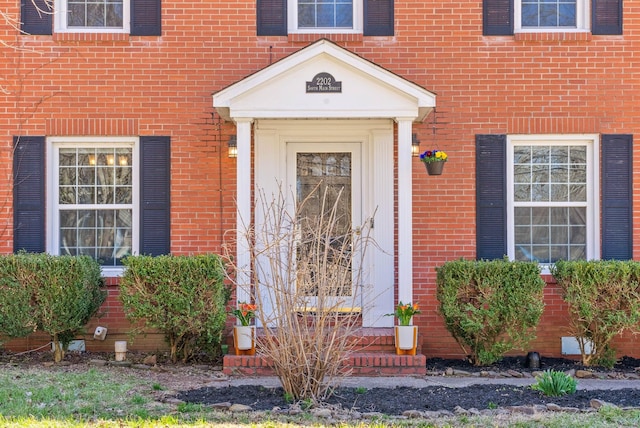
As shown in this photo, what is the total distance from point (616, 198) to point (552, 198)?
764 millimetres

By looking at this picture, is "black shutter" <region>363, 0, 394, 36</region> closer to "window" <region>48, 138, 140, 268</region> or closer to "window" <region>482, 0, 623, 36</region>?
"window" <region>482, 0, 623, 36</region>

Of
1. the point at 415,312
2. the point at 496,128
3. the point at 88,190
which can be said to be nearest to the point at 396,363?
the point at 415,312

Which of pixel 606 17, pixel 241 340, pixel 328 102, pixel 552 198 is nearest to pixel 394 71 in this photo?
pixel 328 102

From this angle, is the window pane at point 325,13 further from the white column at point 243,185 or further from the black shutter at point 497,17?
the white column at point 243,185

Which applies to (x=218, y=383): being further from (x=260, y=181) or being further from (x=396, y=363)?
(x=260, y=181)

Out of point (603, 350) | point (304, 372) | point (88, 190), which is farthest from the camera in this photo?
point (88, 190)

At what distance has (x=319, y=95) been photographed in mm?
9242

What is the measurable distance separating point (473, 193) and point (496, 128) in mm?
864

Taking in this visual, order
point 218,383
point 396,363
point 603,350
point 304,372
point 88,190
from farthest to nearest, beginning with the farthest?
1. point 88,190
2. point 603,350
3. point 396,363
4. point 218,383
5. point 304,372

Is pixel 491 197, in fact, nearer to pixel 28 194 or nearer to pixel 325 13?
pixel 325 13

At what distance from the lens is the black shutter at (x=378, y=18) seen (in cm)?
1012

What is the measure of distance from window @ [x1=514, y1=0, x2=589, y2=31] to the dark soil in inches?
185

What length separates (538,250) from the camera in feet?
33.6

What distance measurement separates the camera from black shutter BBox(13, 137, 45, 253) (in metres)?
9.98
